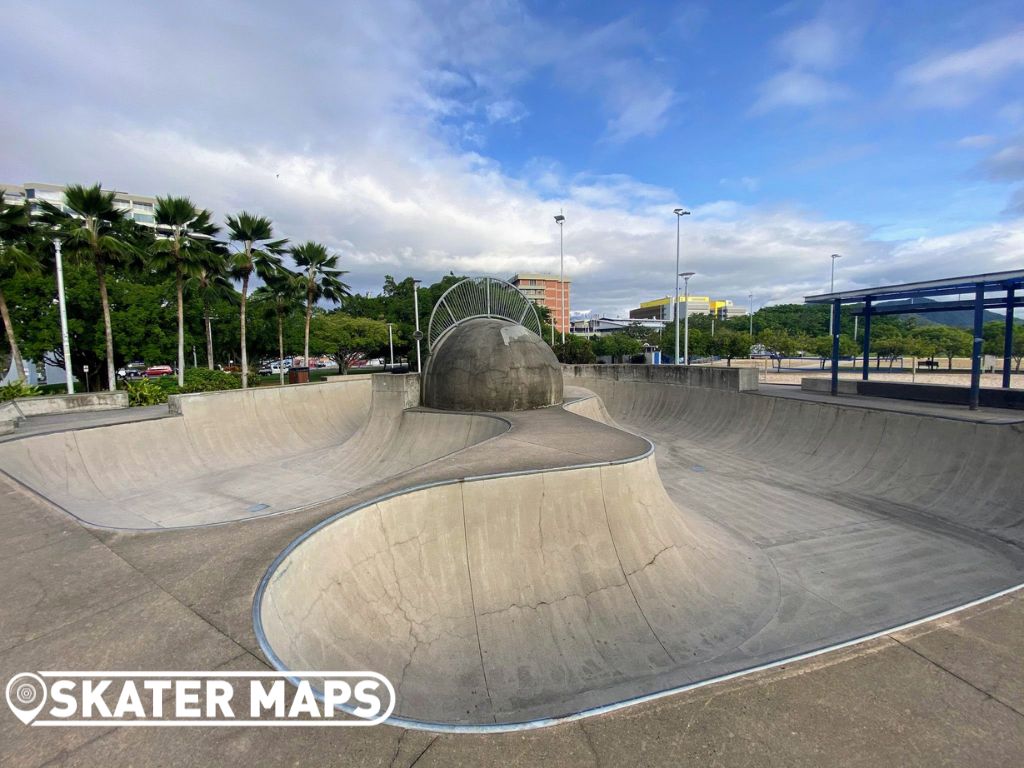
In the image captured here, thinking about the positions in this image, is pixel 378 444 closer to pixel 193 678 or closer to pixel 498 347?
pixel 498 347

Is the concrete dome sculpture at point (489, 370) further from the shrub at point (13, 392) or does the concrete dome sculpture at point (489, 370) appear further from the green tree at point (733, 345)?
the green tree at point (733, 345)

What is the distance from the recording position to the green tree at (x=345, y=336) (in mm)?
41844

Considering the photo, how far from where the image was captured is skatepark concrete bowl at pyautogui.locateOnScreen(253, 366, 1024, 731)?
511 cm

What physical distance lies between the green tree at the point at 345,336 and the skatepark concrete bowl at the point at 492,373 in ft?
94.1

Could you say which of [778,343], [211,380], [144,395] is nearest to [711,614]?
[144,395]

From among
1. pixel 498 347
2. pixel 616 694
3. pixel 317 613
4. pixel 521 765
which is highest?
pixel 498 347

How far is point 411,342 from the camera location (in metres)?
45.4

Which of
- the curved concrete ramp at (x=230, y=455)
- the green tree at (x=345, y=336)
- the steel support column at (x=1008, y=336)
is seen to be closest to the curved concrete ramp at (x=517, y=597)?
the curved concrete ramp at (x=230, y=455)

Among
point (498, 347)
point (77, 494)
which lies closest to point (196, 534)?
point (77, 494)

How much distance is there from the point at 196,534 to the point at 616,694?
5827 mm

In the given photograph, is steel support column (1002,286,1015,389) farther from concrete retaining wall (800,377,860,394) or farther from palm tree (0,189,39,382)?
palm tree (0,189,39,382)

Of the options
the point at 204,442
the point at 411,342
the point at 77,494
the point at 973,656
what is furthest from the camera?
the point at 411,342

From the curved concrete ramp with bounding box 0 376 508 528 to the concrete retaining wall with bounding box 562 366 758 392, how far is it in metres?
12.6

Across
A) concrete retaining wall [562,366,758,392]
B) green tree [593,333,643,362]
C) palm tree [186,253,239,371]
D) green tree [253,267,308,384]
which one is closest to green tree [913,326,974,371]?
green tree [593,333,643,362]
